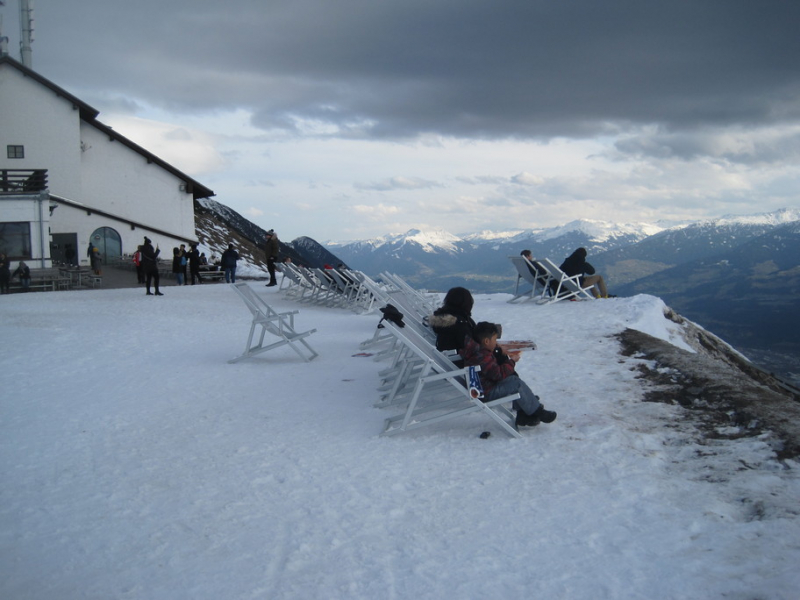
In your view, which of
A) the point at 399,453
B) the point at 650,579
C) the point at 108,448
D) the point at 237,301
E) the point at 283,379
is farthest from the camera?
the point at 237,301

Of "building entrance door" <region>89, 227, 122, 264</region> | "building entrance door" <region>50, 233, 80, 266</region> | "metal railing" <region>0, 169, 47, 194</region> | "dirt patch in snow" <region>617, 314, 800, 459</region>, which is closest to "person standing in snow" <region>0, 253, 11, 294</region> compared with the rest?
"metal railing" <region>0, 169, 47, 194</region>

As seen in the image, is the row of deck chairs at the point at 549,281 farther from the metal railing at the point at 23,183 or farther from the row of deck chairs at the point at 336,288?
the metal railing at the point at 23,183

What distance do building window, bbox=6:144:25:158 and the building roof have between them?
3368 millimetres

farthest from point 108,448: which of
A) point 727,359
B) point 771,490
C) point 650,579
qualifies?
point 727,359

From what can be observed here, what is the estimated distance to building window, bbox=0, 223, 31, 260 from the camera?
25125 millimetres

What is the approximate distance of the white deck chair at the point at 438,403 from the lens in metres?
4.93

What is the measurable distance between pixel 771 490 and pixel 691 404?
2001 mm

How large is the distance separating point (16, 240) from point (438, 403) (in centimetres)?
2528

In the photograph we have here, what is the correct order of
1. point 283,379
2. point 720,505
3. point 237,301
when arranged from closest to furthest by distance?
point 720,505 → point 283,379 → point 237,301

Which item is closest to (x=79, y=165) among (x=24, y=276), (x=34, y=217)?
(x=34, y=217)

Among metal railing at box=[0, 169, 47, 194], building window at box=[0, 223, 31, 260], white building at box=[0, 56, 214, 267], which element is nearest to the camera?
building window at box=[0, 223, 31, 260]

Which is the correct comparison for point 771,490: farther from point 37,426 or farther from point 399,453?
point 37,426

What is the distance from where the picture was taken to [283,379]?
7520 mm

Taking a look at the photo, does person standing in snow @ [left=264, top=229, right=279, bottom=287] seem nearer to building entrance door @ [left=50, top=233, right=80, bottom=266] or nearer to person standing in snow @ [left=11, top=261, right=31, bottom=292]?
person standing in snow @ [left=11, top=261, right=31, bottom=292]
